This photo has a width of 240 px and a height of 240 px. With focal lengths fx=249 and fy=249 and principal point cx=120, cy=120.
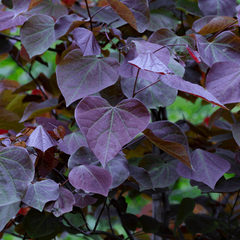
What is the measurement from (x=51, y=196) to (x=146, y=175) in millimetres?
194

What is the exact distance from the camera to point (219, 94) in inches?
18.0

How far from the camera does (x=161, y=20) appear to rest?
699 mm

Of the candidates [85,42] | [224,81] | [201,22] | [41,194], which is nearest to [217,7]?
[201,22]

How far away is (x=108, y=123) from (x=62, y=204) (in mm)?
156

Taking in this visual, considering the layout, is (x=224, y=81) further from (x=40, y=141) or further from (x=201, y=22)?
(x=40, y=141)

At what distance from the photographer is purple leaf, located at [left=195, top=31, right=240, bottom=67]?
528 millimetres

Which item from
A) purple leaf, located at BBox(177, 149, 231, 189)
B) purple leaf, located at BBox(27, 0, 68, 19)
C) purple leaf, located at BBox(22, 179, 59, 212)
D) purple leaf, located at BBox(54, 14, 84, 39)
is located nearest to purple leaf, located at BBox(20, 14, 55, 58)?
purple leaf, located at BBox(54, 14, 84, 39)

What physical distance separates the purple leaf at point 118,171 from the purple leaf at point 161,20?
0.40 meters

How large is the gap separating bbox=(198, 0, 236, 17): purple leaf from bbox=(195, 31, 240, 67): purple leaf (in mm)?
162

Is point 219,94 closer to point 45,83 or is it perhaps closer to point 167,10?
point 167,10

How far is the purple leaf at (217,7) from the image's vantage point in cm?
66

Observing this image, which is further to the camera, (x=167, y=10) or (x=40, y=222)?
(x=167, y=10)

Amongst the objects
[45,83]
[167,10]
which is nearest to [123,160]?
[167,10]

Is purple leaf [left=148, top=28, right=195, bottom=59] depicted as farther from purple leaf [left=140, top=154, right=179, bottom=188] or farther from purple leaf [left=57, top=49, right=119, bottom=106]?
purple leaf [left=140, top=154, right=179, bottom=188]
